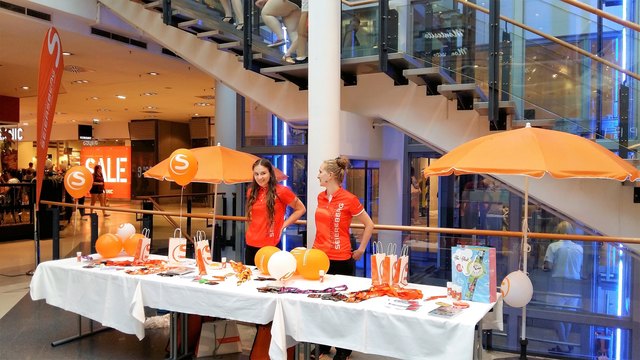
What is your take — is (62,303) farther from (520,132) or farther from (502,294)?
(520,132)

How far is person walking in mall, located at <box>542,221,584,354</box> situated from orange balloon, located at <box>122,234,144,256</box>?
3.94 m

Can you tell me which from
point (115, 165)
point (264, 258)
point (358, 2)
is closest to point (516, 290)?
point (264, 258)

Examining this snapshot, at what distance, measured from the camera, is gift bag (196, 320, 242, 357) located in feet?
14.1

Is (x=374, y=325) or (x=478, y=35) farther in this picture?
(x=478, y=35)

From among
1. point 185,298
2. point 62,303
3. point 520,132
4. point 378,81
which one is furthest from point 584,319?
point 62,303

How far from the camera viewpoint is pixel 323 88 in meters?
4.91

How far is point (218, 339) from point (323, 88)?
2.37m

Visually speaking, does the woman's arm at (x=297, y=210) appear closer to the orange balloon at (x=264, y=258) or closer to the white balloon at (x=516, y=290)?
the orange balloon at (x=264, y=258)

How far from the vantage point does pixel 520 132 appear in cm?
363

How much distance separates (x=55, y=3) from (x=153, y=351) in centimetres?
592

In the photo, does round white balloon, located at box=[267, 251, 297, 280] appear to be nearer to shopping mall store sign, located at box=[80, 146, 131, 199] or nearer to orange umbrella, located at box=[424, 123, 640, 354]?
orange umbrella, located at box=[424, 123, 640, 354]

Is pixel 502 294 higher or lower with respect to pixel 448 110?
lower

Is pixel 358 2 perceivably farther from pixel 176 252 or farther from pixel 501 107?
pixel 176 252

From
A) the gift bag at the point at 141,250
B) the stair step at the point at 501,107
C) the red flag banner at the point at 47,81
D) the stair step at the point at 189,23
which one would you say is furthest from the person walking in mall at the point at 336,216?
the red flag banner at the point at 47,81
